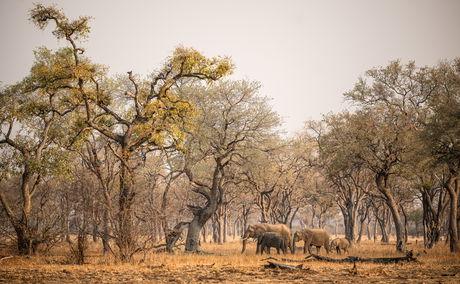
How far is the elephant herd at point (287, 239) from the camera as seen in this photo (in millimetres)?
26391

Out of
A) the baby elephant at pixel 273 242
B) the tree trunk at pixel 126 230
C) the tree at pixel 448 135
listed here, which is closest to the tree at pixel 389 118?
the tree at pixel 448 135

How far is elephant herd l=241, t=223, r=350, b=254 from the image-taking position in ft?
86.6

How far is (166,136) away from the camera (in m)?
18.2

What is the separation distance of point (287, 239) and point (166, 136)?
15.3 meters

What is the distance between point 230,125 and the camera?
88.0 ft

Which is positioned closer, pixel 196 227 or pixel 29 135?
pixel 29 135

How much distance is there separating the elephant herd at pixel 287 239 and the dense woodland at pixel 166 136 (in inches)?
164

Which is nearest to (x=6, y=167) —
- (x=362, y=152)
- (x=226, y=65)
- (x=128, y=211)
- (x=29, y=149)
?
(x=29, y=149)

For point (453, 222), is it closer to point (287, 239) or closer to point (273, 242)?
point (287, 239)

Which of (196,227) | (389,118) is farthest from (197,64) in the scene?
(389,118)

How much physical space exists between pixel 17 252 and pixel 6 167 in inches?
180

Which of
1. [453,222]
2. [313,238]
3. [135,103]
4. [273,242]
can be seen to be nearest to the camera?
[135,103]

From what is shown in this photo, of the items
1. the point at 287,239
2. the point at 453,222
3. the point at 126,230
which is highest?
the point at 126,230

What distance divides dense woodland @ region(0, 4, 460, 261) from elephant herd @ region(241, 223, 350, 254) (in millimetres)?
4153
